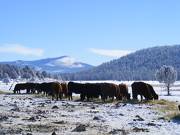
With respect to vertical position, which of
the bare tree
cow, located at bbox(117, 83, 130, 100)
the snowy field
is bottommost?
the snowy field

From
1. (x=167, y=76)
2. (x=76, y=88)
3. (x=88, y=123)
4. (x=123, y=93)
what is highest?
(x=167, y=76)

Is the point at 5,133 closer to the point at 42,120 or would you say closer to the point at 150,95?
the point at 42,120

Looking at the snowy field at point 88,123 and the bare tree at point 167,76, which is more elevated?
the bare tree at point 167,76

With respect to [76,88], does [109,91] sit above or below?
below

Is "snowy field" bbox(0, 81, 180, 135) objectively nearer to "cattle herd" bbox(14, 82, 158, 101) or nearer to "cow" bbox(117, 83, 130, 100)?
"cattle herd" bbox(14, 82, 158, 101)

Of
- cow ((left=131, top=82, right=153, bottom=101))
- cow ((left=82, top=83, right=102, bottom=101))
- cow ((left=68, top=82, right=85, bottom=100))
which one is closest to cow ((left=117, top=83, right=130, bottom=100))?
cow ((left=131, top=82, right=153, bottom=101))

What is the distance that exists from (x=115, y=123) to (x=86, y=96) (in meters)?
22.3

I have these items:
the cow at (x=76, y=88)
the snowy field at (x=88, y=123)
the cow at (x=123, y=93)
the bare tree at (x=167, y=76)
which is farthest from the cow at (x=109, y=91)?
the bare tree at (x=167, y=76)

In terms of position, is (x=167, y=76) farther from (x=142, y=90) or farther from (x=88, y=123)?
(x=88, y=123)

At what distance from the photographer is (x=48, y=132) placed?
21.6 meters

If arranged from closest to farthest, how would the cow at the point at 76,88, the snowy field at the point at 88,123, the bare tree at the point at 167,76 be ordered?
the snowy field at the point at 88,123 → the cow at the point at 76,88 → the bare tree at the point at 167,76

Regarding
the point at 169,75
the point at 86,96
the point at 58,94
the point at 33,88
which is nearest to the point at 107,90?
the point at 86,96

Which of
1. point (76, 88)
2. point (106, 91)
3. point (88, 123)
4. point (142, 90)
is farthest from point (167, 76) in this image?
point (88, 123)

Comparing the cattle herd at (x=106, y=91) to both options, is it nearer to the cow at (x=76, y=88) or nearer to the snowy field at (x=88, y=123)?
the cow at (x=76, y=88)
